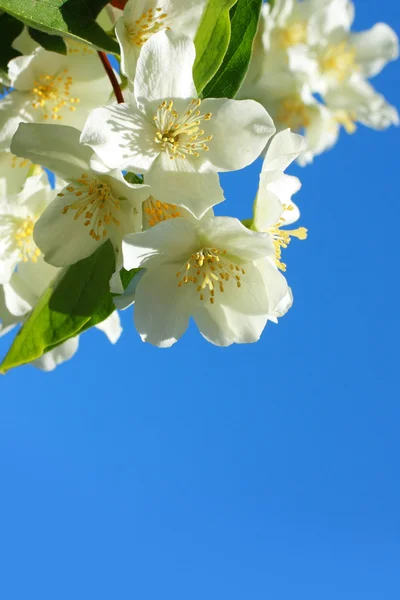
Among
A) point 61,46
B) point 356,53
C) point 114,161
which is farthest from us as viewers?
point 356,53

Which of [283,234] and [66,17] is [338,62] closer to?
[283,234]

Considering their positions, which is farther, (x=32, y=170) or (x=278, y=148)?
(x=32, y=170)

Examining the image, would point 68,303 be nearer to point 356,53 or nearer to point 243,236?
point 243,236

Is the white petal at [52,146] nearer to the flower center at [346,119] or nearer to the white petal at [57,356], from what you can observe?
the white petal at [57,356]

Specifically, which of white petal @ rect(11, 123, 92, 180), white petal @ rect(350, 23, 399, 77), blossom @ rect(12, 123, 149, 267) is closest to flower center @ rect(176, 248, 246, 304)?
blossom @ rect(12, 123, 149, 267)

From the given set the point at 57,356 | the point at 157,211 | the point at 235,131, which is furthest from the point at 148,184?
the point at 57,356

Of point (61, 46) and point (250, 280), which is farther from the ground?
point (61, 46)

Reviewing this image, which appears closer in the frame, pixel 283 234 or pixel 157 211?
pixel 157 211

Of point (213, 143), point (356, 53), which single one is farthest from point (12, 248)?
point (356, 53)

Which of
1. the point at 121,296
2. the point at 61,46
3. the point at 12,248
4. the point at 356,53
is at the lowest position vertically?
the point at 121,296
